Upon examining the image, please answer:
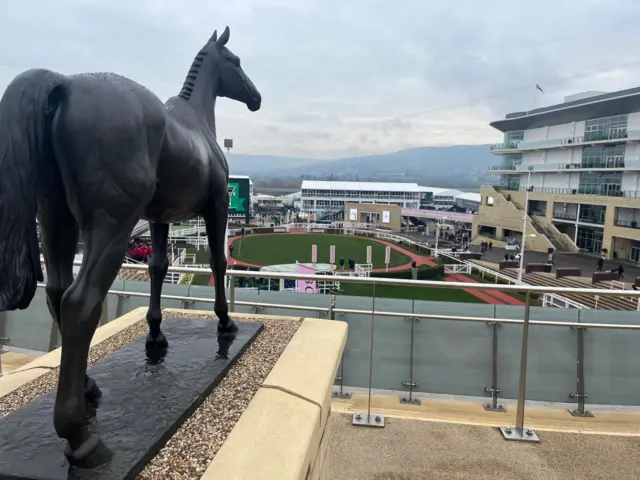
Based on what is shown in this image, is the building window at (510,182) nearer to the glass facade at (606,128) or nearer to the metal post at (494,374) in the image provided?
the glass facade at (606,128)

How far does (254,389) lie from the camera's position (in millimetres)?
2789

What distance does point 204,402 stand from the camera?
2619 millimetres

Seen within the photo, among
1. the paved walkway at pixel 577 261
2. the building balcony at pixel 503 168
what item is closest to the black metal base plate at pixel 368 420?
the paved walkway at pixel 577 261

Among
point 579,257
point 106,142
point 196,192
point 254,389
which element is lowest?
point 579,257

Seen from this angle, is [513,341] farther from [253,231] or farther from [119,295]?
[253,231]

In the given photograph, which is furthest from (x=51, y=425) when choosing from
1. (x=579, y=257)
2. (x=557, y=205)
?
(x=557, y=205)

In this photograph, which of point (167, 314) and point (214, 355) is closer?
point (214, 355)

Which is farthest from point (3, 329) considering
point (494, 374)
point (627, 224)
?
point (627, 224)

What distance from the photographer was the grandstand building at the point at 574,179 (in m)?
37.7

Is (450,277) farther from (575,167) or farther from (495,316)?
(495,316)

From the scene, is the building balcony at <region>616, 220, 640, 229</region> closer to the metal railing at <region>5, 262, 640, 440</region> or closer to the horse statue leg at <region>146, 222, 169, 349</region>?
the metal railing at <region>5, 262, 640, 440</region>

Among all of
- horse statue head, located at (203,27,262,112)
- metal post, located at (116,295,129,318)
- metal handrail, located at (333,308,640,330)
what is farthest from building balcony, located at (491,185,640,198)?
metal post, located at (116,295,129,318)

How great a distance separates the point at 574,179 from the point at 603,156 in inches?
156

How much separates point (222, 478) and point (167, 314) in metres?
2.81
